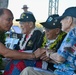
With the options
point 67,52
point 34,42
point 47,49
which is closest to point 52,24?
point 34,42

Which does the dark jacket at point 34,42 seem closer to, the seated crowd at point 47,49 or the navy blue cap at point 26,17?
the seated crowd at point 47,49

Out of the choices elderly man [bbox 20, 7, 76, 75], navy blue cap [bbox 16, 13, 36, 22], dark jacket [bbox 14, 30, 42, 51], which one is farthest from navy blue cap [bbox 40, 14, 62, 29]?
elderly man [bbox 20, 7, 76, 75]

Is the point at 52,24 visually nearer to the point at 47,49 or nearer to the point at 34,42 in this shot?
the point at 34,42

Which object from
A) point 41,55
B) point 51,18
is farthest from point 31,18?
point 41,55

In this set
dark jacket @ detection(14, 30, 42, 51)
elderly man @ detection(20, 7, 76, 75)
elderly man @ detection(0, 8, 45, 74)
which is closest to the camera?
elderly man @ detection(20, 7, 76, 75)

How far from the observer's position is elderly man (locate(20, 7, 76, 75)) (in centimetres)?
269

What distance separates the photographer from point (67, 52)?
2713 mm

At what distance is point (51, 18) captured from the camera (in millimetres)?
3820

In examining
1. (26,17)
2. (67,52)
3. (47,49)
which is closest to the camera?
(67,52)

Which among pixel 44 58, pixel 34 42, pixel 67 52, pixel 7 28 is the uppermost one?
pixel 7 28

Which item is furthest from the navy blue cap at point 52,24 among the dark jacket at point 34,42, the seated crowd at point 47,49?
the dark jacket at point 34,42

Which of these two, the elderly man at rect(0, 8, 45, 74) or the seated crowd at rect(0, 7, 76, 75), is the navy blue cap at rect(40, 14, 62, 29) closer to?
the seated crowd at rect(0, 7, 76, 75)

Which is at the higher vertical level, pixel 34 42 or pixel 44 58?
pixel 34 42

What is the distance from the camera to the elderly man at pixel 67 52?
8.82ft
